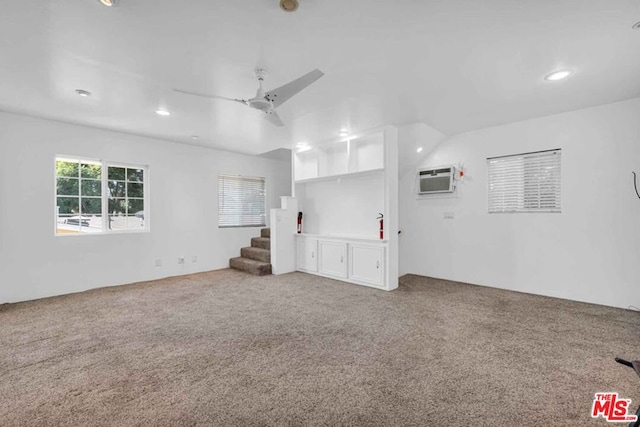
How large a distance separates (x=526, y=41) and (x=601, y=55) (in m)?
0.87

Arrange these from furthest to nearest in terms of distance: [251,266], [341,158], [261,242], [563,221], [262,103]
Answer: [261,242], [251,266], [341,158], [563,221], [262,103]

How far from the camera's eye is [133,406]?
178 cm

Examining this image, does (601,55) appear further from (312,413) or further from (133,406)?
(133,406)

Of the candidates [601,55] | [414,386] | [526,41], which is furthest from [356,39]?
[414,386]

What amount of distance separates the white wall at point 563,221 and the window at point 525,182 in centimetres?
10

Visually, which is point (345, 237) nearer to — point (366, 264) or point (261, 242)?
point (366, 264)

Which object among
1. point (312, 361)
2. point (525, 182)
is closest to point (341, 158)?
point (525, 182)

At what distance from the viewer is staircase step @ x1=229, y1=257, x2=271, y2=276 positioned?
5488mm

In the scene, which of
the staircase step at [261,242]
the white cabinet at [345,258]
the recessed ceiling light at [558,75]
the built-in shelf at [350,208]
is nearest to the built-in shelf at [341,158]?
the built-in shelf at [350,208]

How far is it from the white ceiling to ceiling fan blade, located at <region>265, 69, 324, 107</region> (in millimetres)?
271

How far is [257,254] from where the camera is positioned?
593 centimetres

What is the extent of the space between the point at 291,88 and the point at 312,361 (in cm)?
237

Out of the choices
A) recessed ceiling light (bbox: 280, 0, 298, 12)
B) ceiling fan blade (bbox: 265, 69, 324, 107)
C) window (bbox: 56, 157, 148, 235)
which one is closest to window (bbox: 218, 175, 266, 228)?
window (bbox: 56, 157, 148, 235)

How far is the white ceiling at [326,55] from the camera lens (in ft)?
6.28
